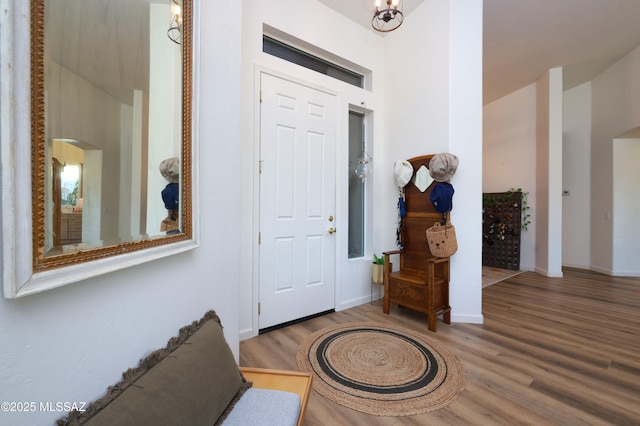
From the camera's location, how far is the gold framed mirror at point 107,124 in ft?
1.98

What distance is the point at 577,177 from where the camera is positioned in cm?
509

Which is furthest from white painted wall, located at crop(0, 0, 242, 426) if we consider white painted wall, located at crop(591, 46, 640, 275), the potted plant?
white painted wall, located at crop(591, 46, 640, 275)

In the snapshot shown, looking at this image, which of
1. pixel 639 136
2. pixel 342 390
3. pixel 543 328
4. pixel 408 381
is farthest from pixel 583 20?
pixel 342 390

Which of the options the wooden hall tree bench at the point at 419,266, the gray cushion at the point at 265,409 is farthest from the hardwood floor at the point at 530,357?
the gray cushion at the point at 265,409

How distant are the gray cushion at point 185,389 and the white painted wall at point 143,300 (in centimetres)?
11

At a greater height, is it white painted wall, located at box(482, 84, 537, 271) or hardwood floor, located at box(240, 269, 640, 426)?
white painted wall, located at box(482, 84, 537, 271)

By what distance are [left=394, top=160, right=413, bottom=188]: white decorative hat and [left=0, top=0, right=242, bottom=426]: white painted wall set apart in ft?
6.85

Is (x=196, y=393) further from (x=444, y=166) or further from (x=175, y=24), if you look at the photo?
(x=444, y=166)

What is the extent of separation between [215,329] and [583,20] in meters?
5.49

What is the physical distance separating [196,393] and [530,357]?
8.23 feet

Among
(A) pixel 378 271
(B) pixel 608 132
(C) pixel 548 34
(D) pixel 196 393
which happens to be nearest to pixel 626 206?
(B) pixel 608 132

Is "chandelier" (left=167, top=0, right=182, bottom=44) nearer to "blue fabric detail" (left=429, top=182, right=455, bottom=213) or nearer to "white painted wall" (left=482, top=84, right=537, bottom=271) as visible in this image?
"blue fabric detail" (left=429, top=182, right=455, bottom=213)

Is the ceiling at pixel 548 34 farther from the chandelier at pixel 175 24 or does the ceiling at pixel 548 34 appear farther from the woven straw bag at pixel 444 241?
the woven straw bag at pixel 444 241

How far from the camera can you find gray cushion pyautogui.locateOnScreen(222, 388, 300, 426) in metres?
0.95
